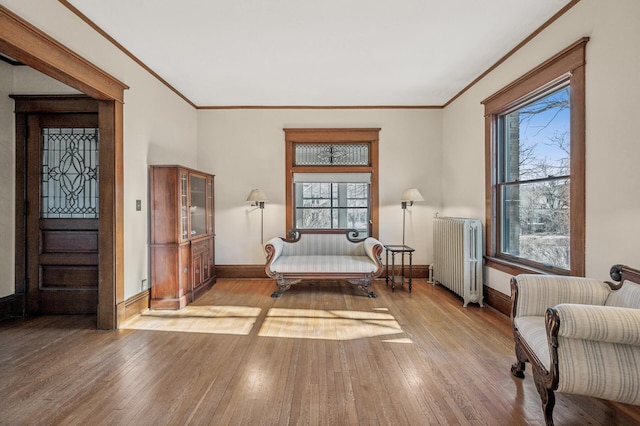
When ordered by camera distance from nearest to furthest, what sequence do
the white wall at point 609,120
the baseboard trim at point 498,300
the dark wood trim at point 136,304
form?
the white wall at point 609,120
the dark wood trim at point 136,304
the baseboard trim at point 498,300

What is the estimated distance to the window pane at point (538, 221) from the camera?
3010 millimetres

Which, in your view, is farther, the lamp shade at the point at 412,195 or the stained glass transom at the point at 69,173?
the lamp shade at the point at 412,195

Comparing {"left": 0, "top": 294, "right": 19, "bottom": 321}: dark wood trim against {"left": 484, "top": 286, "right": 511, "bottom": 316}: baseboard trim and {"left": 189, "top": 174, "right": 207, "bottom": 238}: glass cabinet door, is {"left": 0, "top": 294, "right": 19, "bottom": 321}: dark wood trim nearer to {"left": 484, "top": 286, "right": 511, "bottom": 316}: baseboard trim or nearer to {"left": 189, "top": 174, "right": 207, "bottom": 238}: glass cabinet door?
{"left": 189, "top": 174, "right": 207, "bottom": 238}: glass cabinet door

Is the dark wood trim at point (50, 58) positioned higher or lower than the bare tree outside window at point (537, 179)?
higher

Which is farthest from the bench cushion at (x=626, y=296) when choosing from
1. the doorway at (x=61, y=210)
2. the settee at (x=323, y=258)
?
the doorway at (x=61, y=210)

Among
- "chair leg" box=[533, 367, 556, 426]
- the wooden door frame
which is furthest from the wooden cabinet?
"chair leg" box=[533, 367, 556, 426]

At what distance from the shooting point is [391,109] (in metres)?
5.50

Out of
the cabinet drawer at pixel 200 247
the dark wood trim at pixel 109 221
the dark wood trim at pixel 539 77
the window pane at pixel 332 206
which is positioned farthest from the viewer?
the window pane at pixel 332 206

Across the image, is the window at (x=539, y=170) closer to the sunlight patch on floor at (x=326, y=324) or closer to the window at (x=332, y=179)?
the sunlight patch on floor at (x=326, y=324)

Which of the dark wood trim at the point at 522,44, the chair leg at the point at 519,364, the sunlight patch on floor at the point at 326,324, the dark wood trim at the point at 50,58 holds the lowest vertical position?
the sunlight patch on floor at the point at 326,324

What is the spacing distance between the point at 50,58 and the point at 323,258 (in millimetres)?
3697

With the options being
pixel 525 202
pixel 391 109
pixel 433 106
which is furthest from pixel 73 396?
pixel 433 106

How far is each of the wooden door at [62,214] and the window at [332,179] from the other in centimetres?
273

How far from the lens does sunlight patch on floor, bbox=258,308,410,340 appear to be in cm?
317
